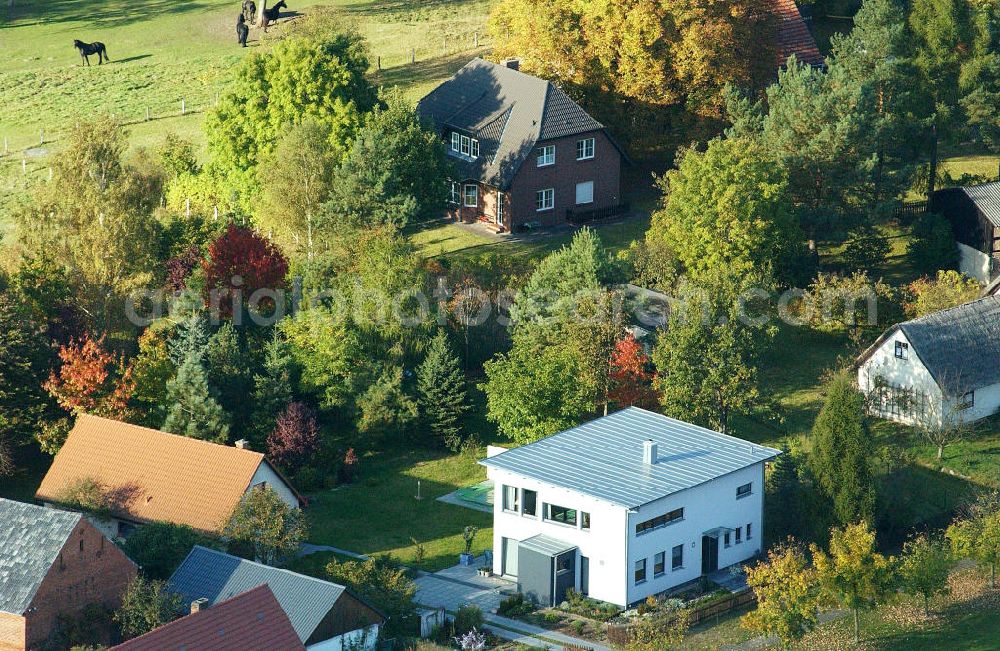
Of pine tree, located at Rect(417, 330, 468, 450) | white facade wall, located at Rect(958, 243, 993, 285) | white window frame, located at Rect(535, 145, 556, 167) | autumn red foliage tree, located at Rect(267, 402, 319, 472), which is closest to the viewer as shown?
autumn red foliage tree, located at Rect(267, 402, 319, 472)

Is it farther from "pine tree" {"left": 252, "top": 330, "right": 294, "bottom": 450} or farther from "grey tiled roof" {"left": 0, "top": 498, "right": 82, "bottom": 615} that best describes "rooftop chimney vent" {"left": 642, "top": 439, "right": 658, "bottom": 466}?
"grey tiled roof" {"left": 0, "top": 498, "right": 82, "bottom": 615}

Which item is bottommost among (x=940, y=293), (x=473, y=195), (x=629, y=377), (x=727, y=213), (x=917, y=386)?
(x=917, y=386)

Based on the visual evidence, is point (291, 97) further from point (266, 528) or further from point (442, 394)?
point (266, 528)

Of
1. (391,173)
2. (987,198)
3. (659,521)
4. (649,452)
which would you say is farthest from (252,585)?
(987,198)

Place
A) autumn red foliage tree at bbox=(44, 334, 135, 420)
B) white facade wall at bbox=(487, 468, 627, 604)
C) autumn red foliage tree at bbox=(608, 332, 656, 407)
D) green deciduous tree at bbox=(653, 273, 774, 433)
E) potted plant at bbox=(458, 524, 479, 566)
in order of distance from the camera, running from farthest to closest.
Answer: autumn red foliage tree at bbox=(608, 332, 656, 407), autumn red foliage tree at bbox=(44, 334, 135, 420), green deciduous tree at bbox=(653, 273, 774, 433), potted plant at bbox=(458, 524, 479, 566), white facade wall at bbox=(487, 468, 627, 604)

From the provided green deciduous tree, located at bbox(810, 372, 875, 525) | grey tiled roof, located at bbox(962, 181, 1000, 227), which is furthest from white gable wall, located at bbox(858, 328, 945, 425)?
grey tiled roof, located at bbox(962, 181, 1000, 227)
